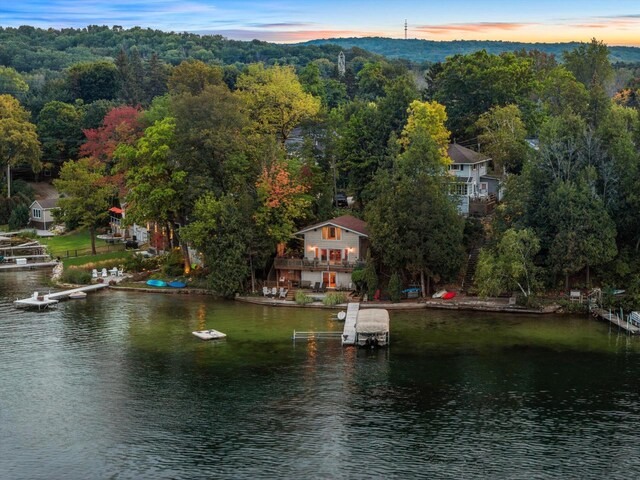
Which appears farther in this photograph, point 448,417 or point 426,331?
point 426,331

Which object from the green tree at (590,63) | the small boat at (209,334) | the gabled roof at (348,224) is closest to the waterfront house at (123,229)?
the gabled roof at (348,224)

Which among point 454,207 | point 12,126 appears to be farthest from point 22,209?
point 454,207

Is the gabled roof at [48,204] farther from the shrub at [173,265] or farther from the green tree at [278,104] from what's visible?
the shrub at [173,265]

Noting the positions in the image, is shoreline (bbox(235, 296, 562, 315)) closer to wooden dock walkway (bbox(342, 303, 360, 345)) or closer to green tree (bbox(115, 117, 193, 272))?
wooden dock walkway (bbox(342, 303, 360, 345))

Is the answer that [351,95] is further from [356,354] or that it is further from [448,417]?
[448,417]

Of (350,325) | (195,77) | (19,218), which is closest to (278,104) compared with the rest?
(195,77)
